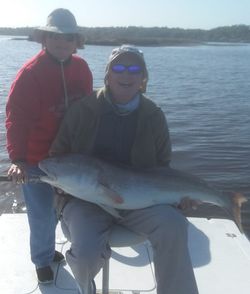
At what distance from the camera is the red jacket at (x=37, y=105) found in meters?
3.80

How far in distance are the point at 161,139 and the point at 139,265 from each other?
126 centimetres

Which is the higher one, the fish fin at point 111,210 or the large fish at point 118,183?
the large fish at point 118,183

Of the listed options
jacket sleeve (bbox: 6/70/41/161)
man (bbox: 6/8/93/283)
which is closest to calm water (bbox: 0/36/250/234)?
man (bbox: 6/8/93/283)

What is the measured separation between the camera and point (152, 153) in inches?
151

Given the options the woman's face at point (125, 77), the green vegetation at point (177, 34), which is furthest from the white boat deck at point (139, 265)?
the green vegetation at point (177, 34)

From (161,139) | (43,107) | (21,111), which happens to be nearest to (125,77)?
(161,139)

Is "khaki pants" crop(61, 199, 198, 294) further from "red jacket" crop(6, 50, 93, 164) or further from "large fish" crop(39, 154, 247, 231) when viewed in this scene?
"red jacket" crop(6, 50, 93, 164)

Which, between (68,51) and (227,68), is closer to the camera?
(68,51)

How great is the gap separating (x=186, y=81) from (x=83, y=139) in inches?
920

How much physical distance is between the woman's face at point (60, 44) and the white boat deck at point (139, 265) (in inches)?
74.4

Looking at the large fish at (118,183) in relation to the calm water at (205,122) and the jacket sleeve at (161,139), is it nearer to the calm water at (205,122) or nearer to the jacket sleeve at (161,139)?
the jacket sleeve at (161,139)

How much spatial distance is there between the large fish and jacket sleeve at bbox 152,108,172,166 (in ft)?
1.00

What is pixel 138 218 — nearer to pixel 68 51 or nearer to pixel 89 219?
pixel 89 219

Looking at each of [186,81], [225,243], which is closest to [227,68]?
[186,81]
